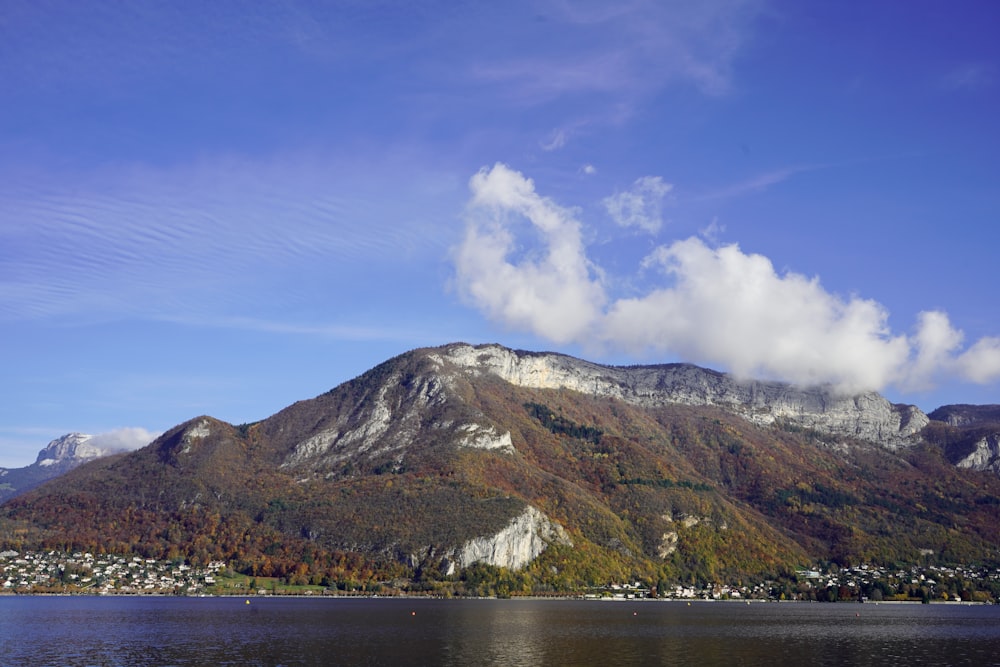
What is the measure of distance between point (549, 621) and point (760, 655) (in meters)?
49.4

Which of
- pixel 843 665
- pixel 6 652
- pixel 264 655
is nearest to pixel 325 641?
pixel 264 655

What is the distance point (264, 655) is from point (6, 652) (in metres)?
26.3

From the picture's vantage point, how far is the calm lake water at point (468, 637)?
9050 centimetres

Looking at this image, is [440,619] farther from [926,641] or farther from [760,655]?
[926,641]

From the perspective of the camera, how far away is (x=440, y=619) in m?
142

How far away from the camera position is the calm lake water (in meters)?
90.5

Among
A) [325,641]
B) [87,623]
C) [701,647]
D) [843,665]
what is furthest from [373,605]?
[843,665]

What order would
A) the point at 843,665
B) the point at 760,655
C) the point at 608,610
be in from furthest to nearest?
the point at 608,610, the point at 760,655, the point at 843,665

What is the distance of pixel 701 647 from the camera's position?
4117 inches

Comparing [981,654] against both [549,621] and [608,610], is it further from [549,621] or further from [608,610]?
[608,610]

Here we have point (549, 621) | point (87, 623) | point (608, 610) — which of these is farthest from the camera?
point (608, 610)

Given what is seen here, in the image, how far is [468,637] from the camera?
111875 millimetres

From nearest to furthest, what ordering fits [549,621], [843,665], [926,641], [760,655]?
[843,665], [760,655], [926,641], [549,621]

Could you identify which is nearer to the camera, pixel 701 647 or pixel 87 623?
pixel 701 647
